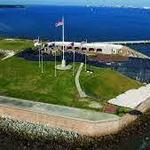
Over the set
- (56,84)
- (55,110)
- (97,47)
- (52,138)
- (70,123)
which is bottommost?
(97,47)

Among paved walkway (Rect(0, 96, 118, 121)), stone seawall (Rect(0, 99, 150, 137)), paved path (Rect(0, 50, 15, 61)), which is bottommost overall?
stone seawall (Rect(0, 99, 150, 137))

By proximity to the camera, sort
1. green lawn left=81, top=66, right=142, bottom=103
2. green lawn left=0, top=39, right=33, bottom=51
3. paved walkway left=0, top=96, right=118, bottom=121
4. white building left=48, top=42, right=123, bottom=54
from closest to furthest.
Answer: paved walkway left=0, top=96, right=118, bottom=121, green lawn left=81, top=66, right=142, bottom=103, green lawn left=0, top=39, right=33, bottom=51, white building left=48, top=42, right=123, bottom=54

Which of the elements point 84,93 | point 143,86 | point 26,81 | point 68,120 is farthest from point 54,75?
point 68,120

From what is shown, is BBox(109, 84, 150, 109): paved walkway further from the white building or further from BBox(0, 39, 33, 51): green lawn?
the white building

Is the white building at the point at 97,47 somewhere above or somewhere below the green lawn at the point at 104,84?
below

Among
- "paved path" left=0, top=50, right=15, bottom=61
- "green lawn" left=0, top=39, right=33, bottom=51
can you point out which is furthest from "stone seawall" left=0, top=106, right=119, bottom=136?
"green lawn" left=0, top=39, right=33, bottom=51

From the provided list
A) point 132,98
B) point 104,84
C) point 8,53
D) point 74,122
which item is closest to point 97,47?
point 8,53

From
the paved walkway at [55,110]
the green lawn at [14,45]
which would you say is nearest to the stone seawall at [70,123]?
the paved walkway at [55,110]

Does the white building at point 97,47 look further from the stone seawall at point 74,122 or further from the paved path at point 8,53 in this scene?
the stone seawall at point 74,122

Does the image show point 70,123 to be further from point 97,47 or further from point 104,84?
point 97,47
